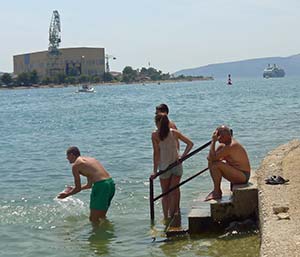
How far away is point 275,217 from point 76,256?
2.61 metres

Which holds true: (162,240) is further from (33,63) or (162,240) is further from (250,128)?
(33,63)

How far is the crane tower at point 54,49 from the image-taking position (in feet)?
483

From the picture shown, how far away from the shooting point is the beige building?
A: 154750 mm

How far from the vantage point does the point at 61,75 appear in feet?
490

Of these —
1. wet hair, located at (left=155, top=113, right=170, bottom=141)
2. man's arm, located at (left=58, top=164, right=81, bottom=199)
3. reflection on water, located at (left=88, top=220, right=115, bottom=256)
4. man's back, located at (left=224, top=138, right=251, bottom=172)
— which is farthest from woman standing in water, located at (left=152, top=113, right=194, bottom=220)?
man's arm, located at (left=58, top=164, right=81, bottom=199)

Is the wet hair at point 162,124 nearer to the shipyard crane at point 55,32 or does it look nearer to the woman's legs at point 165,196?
the woman's legs at point 165,196

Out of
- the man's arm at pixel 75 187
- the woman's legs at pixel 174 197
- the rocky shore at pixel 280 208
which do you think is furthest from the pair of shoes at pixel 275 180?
the man's arm at pixel 75 187

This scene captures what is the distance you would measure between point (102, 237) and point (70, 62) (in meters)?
149

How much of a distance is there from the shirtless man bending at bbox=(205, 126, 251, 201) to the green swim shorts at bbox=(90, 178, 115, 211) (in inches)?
52.6

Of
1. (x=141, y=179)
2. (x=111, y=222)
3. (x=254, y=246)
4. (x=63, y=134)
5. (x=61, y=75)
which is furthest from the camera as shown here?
(x=61, y=75)

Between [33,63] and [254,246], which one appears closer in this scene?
[254,246]

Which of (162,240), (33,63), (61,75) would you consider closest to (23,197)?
(162,240)

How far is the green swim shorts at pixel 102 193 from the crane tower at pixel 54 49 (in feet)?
461

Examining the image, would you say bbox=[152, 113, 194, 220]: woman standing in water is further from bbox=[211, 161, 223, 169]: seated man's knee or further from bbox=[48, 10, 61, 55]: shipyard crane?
bbox=[48, 10, 61, 55]: shipyard crane
